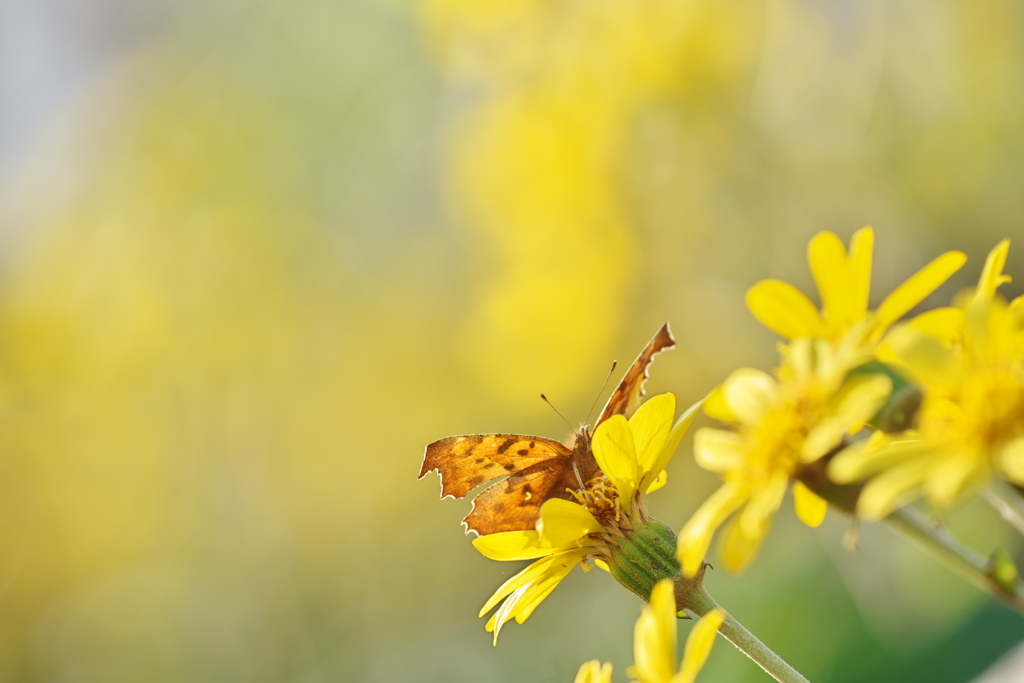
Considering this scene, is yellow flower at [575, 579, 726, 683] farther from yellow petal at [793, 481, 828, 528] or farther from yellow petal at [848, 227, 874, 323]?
yellow petal at [848, 227, 874, 323]

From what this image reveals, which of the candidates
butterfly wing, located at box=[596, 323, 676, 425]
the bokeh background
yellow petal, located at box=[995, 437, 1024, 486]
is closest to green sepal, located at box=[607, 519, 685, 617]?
butterfly wing, located at box=[596, 323, 676, 425]

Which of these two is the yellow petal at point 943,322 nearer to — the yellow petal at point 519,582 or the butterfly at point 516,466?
the butterfly at point 516,466

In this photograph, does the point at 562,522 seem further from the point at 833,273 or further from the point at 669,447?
the point at 833,273

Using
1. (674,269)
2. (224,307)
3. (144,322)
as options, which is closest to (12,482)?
(144,322)

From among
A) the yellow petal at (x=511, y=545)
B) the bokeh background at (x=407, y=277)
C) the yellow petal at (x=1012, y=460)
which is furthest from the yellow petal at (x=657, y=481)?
the bokeh background at (x=407, y=277)

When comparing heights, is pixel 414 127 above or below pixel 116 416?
above

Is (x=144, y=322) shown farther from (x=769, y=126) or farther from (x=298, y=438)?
(x=769, y=126)

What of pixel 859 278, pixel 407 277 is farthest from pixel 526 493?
pixel 407 277
